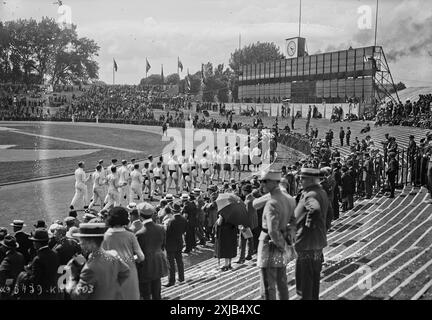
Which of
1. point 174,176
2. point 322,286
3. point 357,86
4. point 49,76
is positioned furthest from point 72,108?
point 322,286

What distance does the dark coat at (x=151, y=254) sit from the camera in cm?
646

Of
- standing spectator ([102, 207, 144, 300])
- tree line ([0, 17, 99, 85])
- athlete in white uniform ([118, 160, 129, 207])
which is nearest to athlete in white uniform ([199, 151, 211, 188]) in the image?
athlete in white uniform ([118, 160, 129, 207])

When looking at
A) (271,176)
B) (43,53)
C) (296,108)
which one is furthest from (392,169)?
(43,53)

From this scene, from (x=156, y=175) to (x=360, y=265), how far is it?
1145cm

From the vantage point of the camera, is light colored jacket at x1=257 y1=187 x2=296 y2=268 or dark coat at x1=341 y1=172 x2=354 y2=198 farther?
dark coat at x1=341 y1=172 x2=354 y2=198

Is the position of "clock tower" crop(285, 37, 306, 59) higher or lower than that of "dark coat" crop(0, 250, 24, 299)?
higher

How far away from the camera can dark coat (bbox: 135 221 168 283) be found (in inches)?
254

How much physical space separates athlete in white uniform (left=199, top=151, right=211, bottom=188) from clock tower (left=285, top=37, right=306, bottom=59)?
33645 mm

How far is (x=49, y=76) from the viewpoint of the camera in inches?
3103

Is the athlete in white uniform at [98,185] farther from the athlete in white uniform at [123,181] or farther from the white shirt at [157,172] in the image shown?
the white shirt at [157,172]

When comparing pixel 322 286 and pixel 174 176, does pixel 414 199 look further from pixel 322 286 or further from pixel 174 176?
pixel 174 176

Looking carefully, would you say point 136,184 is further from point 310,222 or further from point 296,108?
point 296,108

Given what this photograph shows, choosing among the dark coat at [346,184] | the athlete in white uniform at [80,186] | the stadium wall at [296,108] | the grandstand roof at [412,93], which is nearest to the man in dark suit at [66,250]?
the dark coat at [346,184]

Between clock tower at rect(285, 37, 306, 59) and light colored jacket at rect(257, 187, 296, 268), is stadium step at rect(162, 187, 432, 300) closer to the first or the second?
light colored jacket at rect(257, 187, 296, 268)
